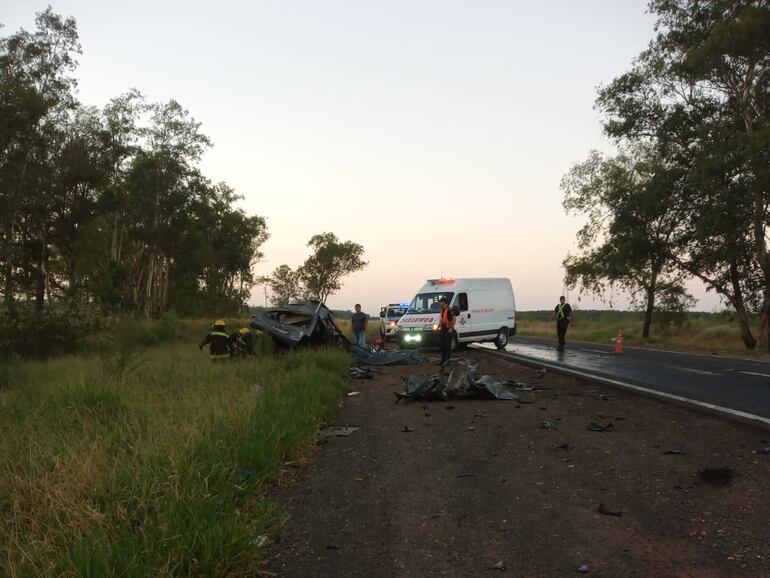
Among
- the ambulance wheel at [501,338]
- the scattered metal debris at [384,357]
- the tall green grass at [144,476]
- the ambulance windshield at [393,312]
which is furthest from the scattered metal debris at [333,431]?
the ambulance windshield at [393,312]

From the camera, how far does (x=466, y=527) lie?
13.2 feet

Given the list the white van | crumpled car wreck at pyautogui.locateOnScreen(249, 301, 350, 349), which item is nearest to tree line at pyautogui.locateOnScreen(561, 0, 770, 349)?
the white van

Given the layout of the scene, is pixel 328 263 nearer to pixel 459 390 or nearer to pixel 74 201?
pixel 74 201

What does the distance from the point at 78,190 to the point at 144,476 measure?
37.0 metres

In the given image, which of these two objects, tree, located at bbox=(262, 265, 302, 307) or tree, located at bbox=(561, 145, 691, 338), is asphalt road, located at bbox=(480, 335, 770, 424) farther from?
tree, located at bbox=(262, 265, 302, 307)

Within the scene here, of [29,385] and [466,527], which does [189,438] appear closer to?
[466,527]

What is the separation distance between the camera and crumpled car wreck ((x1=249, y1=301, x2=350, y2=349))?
51.5 ft

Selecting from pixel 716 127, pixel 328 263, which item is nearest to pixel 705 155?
pixel 716 127

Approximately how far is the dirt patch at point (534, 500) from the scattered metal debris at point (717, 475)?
58 mm

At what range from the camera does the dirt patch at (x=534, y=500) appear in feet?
11.4

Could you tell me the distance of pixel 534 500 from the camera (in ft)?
A: 15.0

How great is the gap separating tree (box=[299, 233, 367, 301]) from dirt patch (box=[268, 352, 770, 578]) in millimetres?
67411

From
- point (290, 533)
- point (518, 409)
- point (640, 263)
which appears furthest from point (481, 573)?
point (640, 263)

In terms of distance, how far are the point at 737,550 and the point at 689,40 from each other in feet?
88.3
